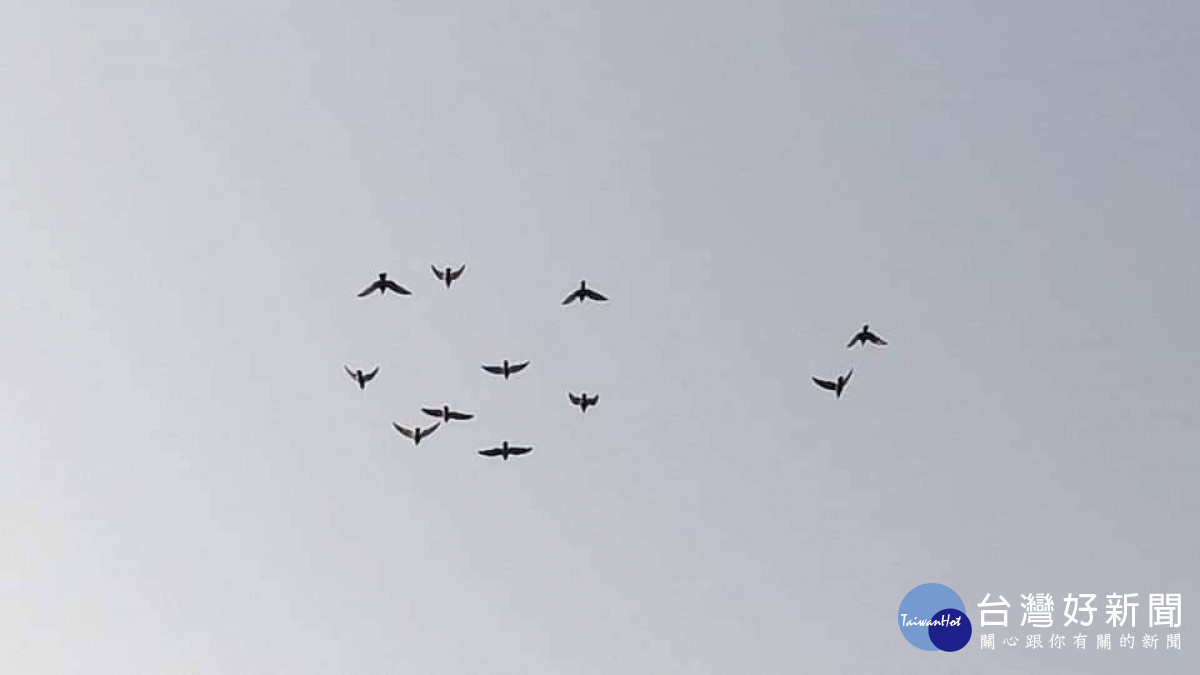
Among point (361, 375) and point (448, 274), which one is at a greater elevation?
point (448, 274)

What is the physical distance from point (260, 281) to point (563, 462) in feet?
2.46

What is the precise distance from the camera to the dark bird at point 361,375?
3.02 m

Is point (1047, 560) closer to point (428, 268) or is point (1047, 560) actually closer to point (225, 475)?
point (428, 268)

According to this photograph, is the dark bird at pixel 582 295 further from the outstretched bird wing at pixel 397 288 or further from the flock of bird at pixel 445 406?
the outstretched bird wing at pixel 397 288

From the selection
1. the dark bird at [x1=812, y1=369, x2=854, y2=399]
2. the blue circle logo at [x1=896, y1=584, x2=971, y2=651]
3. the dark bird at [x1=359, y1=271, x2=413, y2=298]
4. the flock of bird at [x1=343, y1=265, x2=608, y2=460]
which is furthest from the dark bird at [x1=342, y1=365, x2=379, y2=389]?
the blue circle logo at [x1=896, y1=584, x2=971, y2=651]

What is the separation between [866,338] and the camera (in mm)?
3025

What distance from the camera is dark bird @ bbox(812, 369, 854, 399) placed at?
3.03 metres

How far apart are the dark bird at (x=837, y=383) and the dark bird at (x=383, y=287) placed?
90cm

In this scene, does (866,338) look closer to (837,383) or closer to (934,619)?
(837,383)

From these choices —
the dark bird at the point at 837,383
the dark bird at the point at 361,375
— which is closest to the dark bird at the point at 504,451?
the dark bird at the point at 361,375

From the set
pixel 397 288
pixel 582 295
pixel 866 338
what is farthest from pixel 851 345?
pixel 397 288

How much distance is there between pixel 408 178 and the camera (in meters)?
3.07

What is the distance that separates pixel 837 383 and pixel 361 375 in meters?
1.01

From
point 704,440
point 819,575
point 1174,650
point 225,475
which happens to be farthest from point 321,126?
point 1174,650
